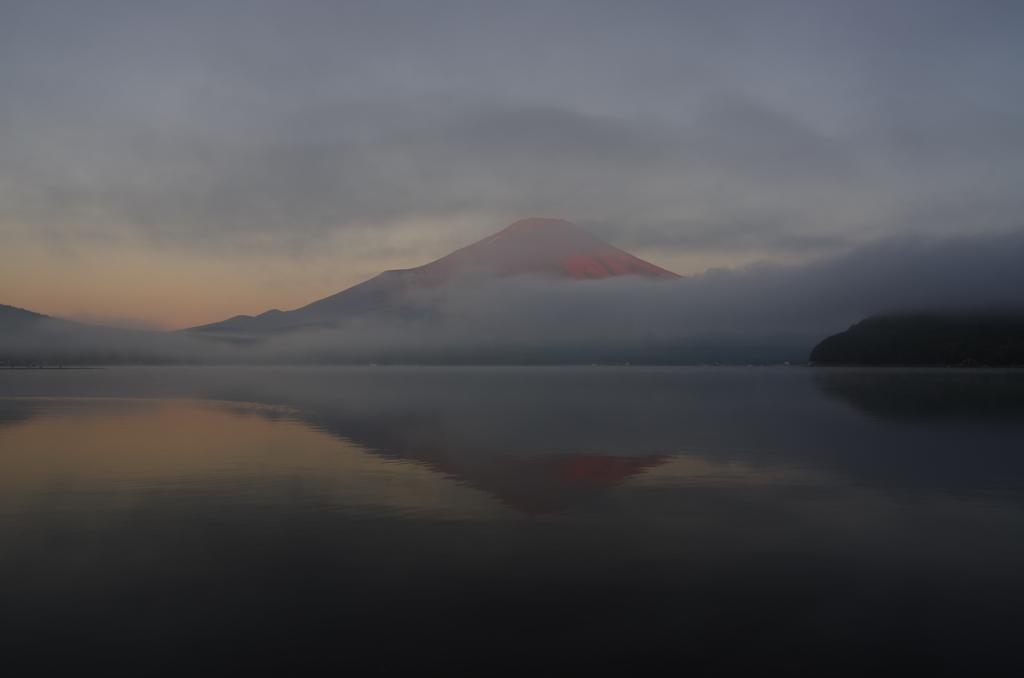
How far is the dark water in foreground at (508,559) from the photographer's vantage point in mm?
7969

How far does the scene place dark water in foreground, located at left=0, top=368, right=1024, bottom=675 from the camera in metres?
7.97

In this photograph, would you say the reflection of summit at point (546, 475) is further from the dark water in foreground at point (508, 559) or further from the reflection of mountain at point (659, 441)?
the dark water in foreground at point (508, 559)

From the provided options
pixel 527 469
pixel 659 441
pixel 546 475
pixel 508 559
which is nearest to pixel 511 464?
pixel 527 469

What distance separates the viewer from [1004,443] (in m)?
26.5

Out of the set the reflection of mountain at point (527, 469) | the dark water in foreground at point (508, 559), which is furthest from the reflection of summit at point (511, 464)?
the dark water in foreground at point (508, 559)

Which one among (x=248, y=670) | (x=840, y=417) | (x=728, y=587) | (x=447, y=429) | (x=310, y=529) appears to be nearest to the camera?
(x=248, y=670)

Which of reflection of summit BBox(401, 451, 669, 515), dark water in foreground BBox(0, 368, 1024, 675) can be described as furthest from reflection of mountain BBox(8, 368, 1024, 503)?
dark water in foreground BBox(0, 368, 1024, 675)

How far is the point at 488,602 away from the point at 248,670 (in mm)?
3321

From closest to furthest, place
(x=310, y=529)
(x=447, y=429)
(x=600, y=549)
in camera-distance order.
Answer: (x=600, y=549) < (x=310, y=529) < (x=447, y=429)

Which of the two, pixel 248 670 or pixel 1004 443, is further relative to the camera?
pixel 1004 443

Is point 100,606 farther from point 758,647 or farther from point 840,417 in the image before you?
point 840,417

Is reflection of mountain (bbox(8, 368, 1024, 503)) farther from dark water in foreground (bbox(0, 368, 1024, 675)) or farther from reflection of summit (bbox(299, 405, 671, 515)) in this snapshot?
dark water in foreground (bbox(0, 368, 1024, 675))

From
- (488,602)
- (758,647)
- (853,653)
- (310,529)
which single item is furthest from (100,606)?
(853,653)

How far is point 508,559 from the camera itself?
1118cm
